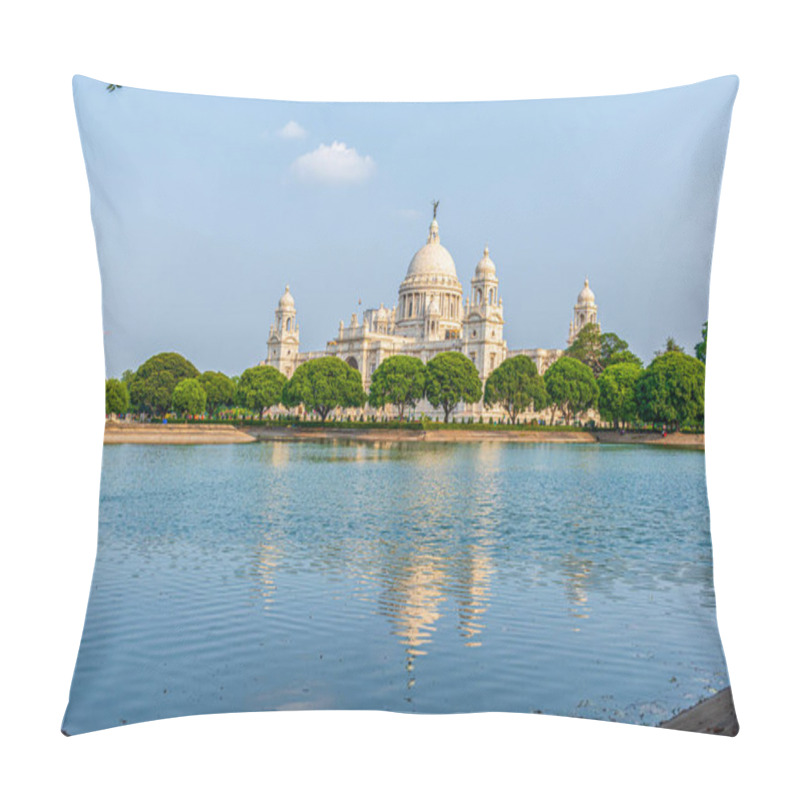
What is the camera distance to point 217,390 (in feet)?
19.8

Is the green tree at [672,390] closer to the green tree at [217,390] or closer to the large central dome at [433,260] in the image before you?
the large central dome at [433,260]

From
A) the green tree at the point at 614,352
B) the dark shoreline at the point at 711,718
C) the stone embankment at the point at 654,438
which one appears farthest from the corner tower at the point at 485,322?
the dark shoreline at the point at 711,718

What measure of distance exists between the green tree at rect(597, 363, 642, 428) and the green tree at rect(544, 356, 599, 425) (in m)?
0.08

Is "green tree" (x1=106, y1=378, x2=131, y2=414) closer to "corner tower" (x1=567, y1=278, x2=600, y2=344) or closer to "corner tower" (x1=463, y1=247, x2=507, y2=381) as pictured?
"corner tower" (x1=463, y1=247, x2=507, y2=381)

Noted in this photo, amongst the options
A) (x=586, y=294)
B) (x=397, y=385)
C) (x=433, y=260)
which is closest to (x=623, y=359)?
(x=586, y=294)

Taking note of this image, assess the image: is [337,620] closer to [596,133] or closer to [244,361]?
[244,361]

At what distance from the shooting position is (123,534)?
514cm

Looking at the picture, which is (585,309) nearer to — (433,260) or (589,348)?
(589,348)

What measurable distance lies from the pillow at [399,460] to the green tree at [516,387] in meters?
0.15

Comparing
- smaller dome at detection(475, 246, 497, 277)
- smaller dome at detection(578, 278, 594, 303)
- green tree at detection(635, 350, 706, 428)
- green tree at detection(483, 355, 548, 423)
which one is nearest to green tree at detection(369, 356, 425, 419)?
green tree at detection(483, 355, 548, 423)

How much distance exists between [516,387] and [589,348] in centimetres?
89

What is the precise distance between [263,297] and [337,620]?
82.5 inches

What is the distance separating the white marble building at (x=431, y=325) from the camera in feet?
18.7

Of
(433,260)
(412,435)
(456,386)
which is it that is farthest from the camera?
(456,386)
